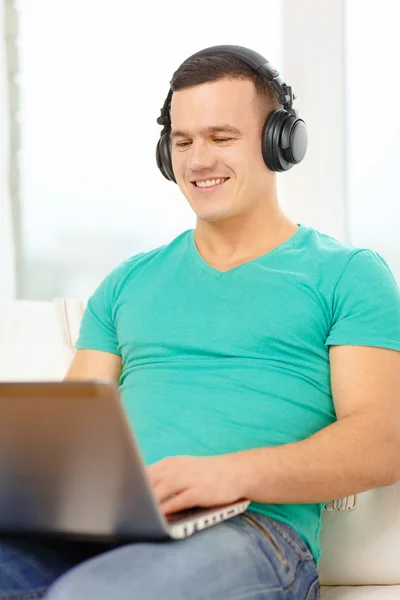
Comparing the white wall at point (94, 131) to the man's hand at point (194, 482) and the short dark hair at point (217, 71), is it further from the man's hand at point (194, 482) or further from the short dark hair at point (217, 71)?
the man's hand at point (194, 482)

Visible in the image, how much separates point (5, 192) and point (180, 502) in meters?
2.06

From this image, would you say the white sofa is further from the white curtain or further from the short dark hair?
the white curtain

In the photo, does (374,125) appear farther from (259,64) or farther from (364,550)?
(364,550)

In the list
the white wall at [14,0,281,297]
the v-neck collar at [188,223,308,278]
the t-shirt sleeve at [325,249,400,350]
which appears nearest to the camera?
the t-shirt sleeve at [325,249,400,350]

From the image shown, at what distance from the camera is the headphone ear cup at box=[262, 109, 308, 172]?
64.1 inches

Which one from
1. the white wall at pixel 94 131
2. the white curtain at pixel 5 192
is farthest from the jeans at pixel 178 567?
the white curtain at pixel 5 192

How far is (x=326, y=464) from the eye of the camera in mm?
1312

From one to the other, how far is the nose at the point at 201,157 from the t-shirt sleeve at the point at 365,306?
0.31 m

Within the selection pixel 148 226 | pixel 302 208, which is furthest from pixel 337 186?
pixel 148 226

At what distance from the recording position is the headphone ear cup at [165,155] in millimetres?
1740

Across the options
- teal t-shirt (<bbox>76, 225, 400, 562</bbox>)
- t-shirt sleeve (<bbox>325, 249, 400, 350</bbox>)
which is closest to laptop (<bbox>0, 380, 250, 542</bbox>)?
teal t-shirt (<bbox>76, 225, 400, 562</bbox>)

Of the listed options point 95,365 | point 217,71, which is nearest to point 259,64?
point 217,71

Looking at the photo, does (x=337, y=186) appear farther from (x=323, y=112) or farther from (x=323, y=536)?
(x=323, y=536)

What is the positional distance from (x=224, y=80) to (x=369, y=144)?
0.94 meters
